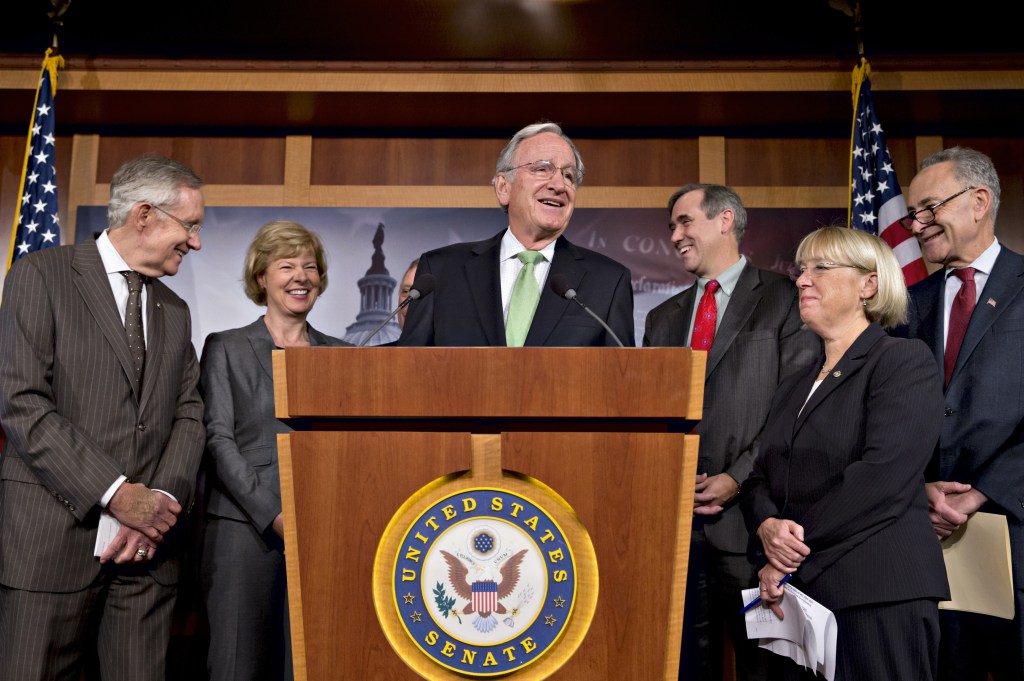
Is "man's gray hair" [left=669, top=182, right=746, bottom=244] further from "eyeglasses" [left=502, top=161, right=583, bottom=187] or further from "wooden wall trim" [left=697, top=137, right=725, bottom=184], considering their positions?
"wooden wall trim" [left=697, top=137, right=725, bottom=184]

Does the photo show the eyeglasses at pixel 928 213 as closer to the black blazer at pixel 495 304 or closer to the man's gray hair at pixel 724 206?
the man's gray hair at pixel 724 206

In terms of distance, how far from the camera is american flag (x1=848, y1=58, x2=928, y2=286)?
403 centimetres

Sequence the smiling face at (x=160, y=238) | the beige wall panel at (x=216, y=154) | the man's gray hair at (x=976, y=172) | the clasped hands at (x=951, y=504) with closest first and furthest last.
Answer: the clasped hands at (x=951, y=504), the smiling face at (x=160, y=238), the man's gray hair at (x=976, y=172), the beige wall panel at (x=216, y=154)

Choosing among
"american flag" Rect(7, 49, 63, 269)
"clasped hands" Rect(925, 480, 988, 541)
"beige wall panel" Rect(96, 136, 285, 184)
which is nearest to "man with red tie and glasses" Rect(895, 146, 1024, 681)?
"clasped hands" Rect(925, 480, 988, 541)

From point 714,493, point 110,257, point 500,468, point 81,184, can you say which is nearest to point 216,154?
point 81,184

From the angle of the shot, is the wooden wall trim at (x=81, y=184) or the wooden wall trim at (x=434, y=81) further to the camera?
the wooden wall trim at (x=81, y=184)

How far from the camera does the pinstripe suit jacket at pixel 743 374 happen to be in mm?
2814

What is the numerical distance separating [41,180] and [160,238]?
1899mm

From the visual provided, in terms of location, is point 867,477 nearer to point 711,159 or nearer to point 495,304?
point 495,304

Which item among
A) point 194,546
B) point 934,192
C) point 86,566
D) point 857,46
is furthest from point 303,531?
point 857,46

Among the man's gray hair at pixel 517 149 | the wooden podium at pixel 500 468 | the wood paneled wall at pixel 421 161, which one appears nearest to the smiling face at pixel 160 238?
the man's gray hair at pixel 517 149

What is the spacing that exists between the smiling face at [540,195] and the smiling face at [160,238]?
0.97 meters

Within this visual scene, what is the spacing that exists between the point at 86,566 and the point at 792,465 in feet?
5.90

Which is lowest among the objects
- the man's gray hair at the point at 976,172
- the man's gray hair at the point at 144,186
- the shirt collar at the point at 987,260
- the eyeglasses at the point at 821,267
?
the eyeglasses at the point at 821,267
